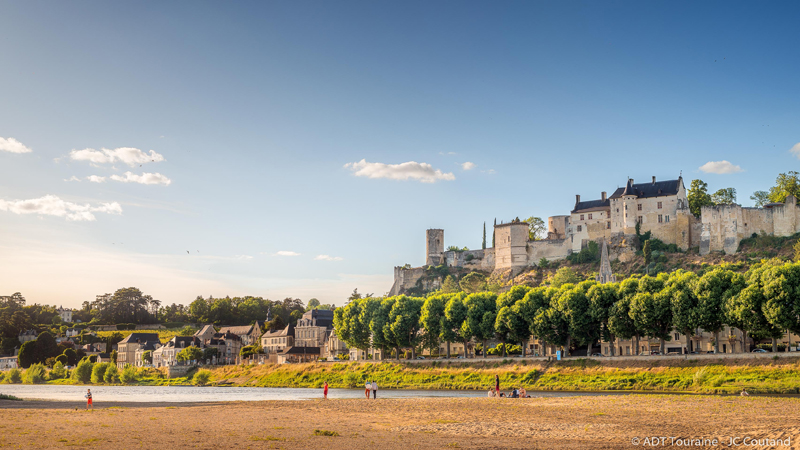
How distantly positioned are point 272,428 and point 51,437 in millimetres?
8137

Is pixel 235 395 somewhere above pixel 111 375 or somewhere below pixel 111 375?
above

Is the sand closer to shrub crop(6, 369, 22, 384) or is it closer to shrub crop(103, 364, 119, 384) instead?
shrub crop(103, 364, 119, 384)

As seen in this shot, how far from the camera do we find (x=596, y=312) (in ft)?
212

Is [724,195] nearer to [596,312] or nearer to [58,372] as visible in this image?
[596,312]

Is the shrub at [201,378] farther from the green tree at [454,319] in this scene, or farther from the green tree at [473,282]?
the green tree at [473,282]

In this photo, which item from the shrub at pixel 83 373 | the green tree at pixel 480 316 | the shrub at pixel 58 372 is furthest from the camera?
the shrub at pixel 58 372

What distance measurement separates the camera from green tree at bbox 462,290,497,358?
242 ft

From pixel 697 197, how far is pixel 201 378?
3261 inches

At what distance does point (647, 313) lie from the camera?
60.4 metres

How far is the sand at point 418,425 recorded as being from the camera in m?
24.4

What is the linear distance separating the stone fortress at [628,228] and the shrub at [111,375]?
194ft

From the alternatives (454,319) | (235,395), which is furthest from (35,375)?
(454,319)

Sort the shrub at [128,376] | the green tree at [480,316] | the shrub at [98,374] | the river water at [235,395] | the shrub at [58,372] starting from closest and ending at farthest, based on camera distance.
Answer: the river water at [235,395] → the green tree at [480,316] → the shrub at [128,376] → the shrub at [98,374] → the shrub at [58,372]

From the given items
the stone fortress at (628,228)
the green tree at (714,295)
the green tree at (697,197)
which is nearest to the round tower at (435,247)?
the stone fortress at (628,228)
